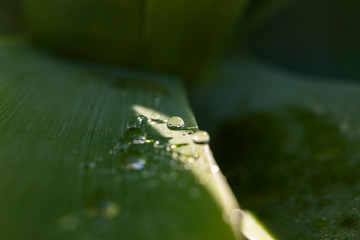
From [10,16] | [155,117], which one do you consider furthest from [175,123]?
[10,16]

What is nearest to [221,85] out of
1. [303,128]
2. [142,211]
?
[303,128]

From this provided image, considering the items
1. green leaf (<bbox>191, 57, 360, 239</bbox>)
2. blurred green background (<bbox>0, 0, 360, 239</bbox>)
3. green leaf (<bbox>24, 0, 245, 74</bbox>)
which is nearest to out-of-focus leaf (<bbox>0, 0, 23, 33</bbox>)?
blurred green background (<bbox>0, 0, 360, 239</bbox>)

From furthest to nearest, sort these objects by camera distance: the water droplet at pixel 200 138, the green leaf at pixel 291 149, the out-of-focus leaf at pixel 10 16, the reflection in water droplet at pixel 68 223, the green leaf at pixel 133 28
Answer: the out-of-focus leaf at pixel 10 16, the green leaf at pixel 133 28, the green leaf at pixel 291 149, the water droplet at pixel 200 138, the reflection in water droplet at pixel 68 223

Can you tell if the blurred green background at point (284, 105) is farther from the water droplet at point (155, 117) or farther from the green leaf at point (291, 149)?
the water droplet at point (155, 117)

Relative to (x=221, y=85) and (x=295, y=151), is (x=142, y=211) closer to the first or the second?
(x=295, y=151)

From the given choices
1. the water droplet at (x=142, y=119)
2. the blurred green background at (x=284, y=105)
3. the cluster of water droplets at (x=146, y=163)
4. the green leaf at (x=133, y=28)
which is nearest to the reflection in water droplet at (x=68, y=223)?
the cluster of water droplets at (x=146, y=163)

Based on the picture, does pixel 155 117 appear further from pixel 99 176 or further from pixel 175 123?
pixel 99 176
